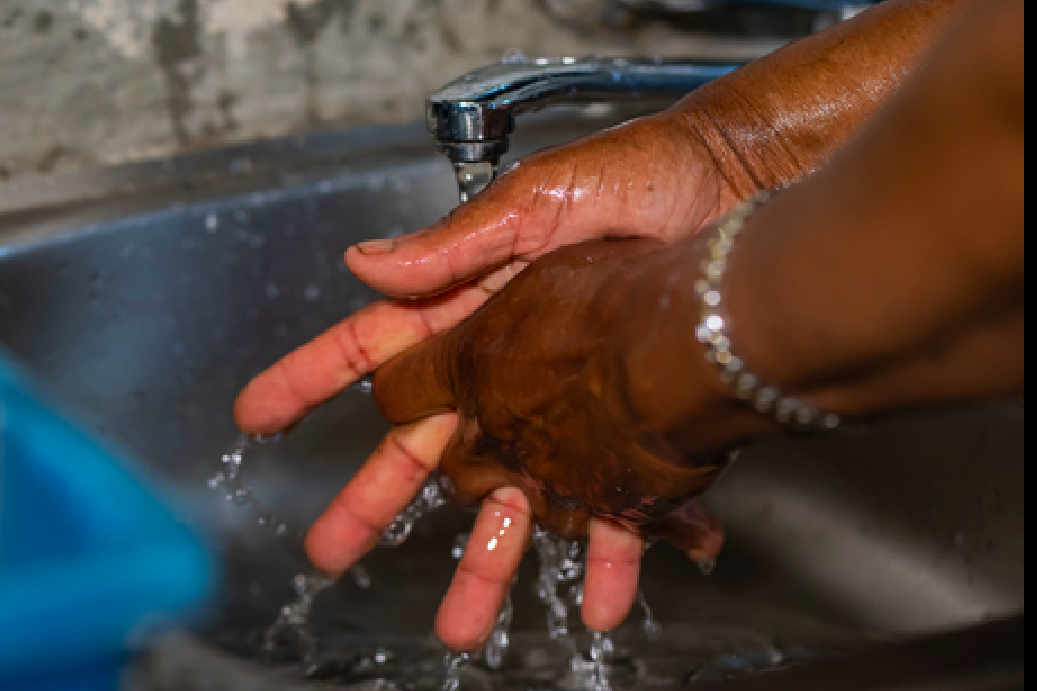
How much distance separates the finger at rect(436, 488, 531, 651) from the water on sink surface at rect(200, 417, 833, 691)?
3 cm

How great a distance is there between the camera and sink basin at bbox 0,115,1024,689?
68 centimetres

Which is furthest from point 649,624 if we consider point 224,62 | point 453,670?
point 224,62

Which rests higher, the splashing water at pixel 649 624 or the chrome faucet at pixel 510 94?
the chrome faucet at pixel 510 94

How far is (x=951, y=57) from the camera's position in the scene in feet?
0.87

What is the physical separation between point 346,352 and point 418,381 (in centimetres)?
5

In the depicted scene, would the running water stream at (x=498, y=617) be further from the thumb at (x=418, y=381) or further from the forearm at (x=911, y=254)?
the forearm at (x=911, y=254)

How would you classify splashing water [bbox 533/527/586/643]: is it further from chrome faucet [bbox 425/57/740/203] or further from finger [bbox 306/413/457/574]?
chrome faucet [bbox 425/57/740/203]

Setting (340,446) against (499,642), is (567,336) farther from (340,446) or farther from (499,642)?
(340,446)

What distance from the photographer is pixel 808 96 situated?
558 millimetres

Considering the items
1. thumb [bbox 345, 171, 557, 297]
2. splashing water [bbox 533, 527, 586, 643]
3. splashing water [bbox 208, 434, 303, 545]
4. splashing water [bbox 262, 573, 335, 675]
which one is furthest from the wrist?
splashing water [bbox 208, 434, 303, 545]

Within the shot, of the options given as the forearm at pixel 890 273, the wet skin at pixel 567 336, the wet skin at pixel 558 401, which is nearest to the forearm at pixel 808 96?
the wet skin at pixel 567 336

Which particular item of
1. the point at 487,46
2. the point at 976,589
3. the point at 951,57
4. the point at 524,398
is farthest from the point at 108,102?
the point at 976,589

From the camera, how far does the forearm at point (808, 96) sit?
1.80 ft

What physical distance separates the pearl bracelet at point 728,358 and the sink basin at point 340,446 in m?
0.32
